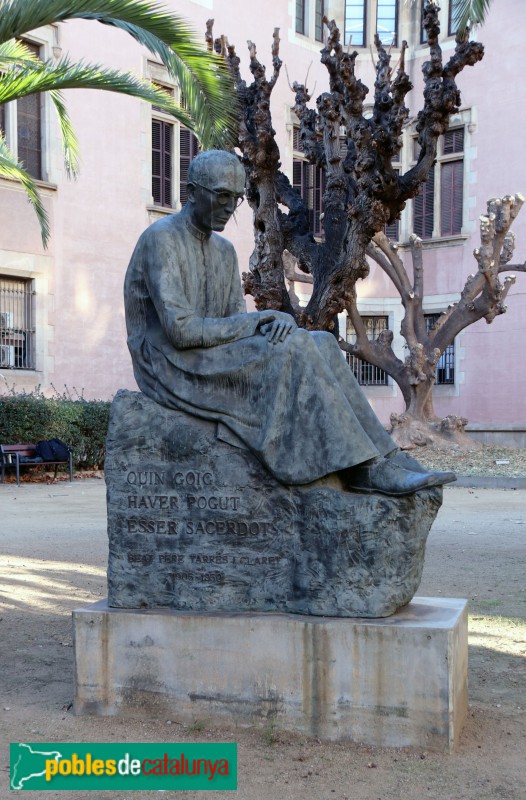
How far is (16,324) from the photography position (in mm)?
17438

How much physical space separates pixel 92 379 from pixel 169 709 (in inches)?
594

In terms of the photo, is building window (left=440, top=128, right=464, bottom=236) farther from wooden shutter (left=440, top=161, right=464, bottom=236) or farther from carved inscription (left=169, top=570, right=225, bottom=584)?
carved inscription (left=169, top=570, right=225, bottom=584)

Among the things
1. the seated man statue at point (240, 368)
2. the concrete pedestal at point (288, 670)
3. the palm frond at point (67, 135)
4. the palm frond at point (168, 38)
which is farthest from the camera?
the palm frond at point (67, 135)

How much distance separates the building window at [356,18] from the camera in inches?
983

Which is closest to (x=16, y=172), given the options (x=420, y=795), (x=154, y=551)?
(x=154, y=551)

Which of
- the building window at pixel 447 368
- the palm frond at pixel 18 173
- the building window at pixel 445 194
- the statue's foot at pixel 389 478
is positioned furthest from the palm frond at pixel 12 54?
the building window at pixel 445 194

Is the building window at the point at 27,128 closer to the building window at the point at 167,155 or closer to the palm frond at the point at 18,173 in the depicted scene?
the building window at the point at 167,155

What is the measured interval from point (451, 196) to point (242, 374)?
20.8m

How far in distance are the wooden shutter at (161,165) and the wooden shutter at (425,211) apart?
6650mm

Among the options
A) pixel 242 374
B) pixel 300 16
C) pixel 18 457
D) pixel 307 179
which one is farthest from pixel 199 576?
pixel 300 16

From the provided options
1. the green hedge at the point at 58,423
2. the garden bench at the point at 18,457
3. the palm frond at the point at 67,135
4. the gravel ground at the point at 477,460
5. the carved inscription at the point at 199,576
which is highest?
the palm frond at the point at 67,135

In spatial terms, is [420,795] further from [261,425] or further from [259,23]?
[259,23]

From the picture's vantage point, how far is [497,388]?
22078 millimetres

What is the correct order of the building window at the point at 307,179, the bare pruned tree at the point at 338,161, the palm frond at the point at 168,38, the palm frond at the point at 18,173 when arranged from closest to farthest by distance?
the palm frond at the point at 168,38
the palm frond at the point at 18,173
the bare pruned tree at the point at 338,161
the building window at the point at 307,179
